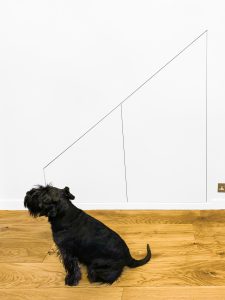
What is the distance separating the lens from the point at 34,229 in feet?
10.4

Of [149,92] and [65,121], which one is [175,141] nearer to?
[149,92]

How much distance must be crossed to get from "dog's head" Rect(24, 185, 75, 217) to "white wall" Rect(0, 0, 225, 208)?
0.97m

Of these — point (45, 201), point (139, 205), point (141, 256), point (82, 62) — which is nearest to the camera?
point (45, 201)

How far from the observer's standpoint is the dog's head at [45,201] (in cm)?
235

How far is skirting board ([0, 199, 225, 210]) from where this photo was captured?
330 cm

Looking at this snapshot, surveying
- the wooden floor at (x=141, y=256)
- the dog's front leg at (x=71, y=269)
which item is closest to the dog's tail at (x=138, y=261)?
the wooden floor at (x=141, y=256)

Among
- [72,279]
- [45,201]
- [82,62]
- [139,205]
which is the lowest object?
[72,279]

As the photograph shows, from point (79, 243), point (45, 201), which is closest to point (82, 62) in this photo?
point (45, 201)

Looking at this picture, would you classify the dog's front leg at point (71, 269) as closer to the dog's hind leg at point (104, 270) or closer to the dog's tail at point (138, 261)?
the dog's hind leg at point (104, 270)

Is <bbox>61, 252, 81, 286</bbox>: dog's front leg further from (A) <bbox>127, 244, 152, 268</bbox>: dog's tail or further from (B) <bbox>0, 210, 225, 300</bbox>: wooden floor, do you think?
(A) <bbox>127, 244, 152, 268</bbox>: dog's tail

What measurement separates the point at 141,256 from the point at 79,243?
1.73ft

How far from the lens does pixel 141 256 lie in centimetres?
271

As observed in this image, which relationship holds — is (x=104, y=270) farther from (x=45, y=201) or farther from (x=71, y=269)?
(x=45, y=201)

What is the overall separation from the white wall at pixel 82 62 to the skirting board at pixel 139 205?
0.06 feet
